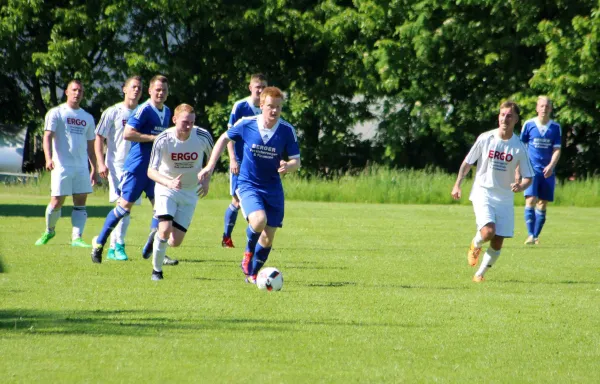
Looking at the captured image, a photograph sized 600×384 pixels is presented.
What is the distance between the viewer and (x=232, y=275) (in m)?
11.4

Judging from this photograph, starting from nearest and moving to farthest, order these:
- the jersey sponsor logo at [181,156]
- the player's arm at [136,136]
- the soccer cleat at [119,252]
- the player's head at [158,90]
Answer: the jersey sponsor logo at [181,156]
the player's arm at [136,136]
the player's head at [158,90]
the soccer cleat at [119,252]

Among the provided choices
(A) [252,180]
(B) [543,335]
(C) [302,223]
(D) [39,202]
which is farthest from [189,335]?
(D) [39,202]

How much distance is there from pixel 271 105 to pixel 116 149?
11.3 ft

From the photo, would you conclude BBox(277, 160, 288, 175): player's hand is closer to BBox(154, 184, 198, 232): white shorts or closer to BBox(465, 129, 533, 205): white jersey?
BBox(154, 184, 198, 232): white shorts

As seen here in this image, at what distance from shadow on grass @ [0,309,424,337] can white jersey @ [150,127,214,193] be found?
2660 millimetres

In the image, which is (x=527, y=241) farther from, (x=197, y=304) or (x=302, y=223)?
(x=197, y=304)

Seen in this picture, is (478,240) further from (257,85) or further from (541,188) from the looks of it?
(541,188)

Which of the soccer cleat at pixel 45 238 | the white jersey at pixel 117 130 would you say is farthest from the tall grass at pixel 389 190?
the white jersey at pixel 117 130

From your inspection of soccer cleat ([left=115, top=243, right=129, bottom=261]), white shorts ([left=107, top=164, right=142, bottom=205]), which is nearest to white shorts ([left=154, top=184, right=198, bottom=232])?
soccer cleat ([left=115, top=243, right=129, bottom=261])

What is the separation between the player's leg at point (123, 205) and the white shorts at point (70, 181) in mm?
2114

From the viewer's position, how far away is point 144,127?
1199 cm

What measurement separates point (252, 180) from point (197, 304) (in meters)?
1.80

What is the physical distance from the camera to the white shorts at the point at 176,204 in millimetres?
10930

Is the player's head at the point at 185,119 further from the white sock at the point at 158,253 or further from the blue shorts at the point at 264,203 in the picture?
the white sock at the point at 158,253
